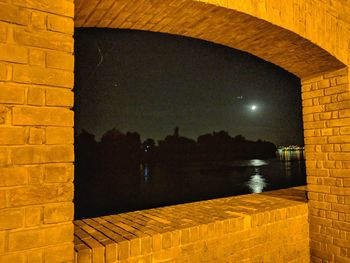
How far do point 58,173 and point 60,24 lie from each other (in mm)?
910

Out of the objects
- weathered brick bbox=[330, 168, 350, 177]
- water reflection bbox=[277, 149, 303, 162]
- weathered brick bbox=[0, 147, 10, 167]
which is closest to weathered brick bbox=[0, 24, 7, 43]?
weathered brick bbox=[0, 147, 10, 167]

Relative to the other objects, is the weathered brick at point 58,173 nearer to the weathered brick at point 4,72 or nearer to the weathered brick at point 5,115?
the weathered brick at point 5,115

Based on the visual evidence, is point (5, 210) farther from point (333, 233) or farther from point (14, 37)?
point (333, 233)

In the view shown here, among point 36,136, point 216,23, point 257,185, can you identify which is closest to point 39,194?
point 36,136

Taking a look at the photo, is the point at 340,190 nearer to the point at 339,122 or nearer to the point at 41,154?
the point at 339,122

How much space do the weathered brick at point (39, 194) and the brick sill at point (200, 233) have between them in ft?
2.16

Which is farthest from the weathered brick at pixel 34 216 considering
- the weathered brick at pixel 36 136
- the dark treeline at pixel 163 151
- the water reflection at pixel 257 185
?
the dark treeline at pixel 163 151

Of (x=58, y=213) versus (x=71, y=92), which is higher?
(x=71, y=92)

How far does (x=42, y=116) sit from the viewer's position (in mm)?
1692

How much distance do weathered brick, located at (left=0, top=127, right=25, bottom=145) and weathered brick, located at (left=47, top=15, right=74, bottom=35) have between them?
642 millimetres

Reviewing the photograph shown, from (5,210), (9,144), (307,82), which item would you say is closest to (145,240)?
(5,210)

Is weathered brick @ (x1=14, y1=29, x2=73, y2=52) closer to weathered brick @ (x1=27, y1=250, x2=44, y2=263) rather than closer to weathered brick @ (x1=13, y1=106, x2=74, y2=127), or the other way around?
weathered brick @ (x1=13, y1=106, x2=74, y2=127)

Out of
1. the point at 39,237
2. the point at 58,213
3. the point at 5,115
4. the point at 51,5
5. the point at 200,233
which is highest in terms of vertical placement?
the point at 51,5

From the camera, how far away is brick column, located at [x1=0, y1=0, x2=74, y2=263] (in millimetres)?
1583
